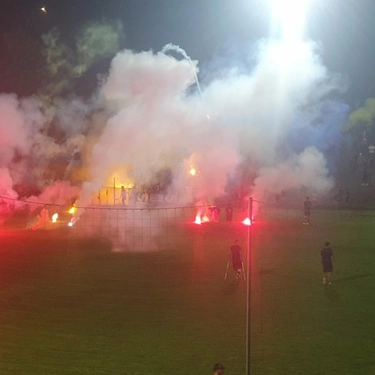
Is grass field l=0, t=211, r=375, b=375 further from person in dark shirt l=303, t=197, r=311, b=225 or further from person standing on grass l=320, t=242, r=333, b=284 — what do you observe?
person in dark shirt l=303, t=197, r=311, b=225

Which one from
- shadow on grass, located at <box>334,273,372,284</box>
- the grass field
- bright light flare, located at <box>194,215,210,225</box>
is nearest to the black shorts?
the grass field

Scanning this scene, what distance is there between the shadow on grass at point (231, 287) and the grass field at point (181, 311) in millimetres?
35

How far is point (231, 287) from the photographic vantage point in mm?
14328

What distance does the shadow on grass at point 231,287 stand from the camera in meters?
13.8

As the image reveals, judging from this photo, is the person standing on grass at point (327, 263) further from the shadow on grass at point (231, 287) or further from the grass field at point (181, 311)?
the shadow on grass at point (231, 287)

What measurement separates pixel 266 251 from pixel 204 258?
8.62ft

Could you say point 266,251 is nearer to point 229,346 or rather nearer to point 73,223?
point 229,346

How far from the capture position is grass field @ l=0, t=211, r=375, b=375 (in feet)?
30.7

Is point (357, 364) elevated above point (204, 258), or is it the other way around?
point (204, 258)

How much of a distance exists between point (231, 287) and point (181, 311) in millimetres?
2567

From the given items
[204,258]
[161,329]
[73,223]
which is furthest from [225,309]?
[73,223]

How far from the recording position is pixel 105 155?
28.4 meters

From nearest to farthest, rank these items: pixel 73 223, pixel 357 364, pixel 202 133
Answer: pixel 357 364 < pixel 73 223 < pixel 202 133

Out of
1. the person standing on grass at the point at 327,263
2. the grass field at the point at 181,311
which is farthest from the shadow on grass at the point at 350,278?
the person standing on grass at the point at 327,263
